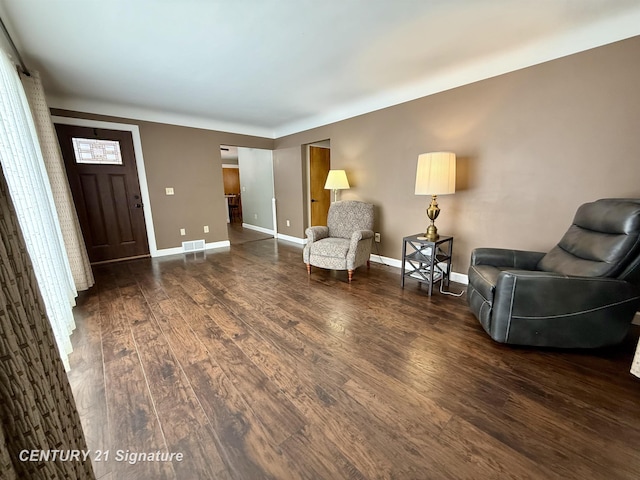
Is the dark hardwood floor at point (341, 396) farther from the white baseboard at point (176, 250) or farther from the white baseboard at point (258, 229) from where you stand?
the white baseboard at point (258, 229)

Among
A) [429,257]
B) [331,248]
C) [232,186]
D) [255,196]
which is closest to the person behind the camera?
[429,257]

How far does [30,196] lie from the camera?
1.79 metres

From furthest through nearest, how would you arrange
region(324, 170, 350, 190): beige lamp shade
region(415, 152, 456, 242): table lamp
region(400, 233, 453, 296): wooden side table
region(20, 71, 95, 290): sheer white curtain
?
region(324, 170, 350, 190): beige lamp shade, region(400, 233, 453, 296): wooden side table, region(415, 152, 456, 242): table lamp, region(20, 71, 95, 290): sheer white curtain

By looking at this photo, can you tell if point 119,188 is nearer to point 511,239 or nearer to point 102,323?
point 102,323

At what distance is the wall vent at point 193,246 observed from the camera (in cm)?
462

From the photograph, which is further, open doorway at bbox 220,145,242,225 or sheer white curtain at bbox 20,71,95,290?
open doorway at bbox 220,145,242,225

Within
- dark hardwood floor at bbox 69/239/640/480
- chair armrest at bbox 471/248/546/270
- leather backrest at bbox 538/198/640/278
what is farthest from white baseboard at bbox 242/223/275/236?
leather backrest at bbox 538/198/640/278

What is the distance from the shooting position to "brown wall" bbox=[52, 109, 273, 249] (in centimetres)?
418

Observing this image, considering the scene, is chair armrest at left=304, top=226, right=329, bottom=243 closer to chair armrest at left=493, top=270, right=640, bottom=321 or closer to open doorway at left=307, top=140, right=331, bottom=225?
open doorway at left=307, top=140, right=331, bottom=225

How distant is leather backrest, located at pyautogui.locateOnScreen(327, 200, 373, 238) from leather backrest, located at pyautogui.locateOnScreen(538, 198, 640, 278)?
1909 millimetres

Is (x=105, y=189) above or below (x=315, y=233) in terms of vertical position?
above

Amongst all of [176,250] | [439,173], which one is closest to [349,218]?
[439,173]

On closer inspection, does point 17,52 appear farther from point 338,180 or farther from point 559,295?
point 559,295

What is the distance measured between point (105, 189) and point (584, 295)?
555 centimetres
